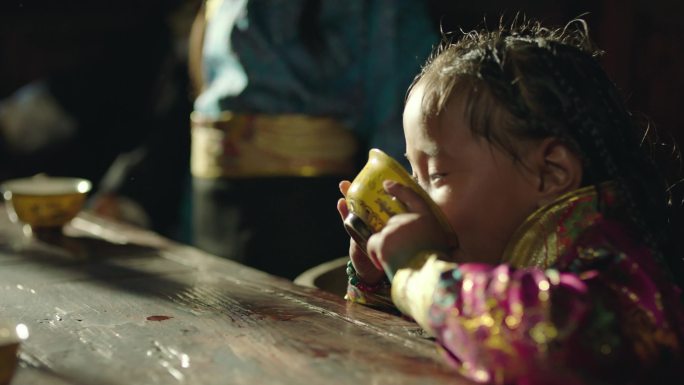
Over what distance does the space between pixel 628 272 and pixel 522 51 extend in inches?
16.4

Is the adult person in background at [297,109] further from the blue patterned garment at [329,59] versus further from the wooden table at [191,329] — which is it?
the wooden table at [191,329]

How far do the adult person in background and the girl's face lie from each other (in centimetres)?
125

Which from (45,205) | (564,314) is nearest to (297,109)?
(45,205)

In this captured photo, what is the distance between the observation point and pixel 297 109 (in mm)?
2658

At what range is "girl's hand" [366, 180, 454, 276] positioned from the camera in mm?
1202

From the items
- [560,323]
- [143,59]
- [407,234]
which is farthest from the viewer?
[143,59]

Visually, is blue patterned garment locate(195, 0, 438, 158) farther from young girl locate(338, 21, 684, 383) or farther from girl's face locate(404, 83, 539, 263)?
girl's face locate(404, 83, 539, 263)

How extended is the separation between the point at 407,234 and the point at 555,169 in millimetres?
270

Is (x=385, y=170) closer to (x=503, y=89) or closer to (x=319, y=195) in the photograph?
(x=503, y=89)

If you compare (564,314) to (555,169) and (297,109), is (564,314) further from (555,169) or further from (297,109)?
(297,109)

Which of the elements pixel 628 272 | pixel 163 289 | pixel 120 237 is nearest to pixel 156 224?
pixel 120 237

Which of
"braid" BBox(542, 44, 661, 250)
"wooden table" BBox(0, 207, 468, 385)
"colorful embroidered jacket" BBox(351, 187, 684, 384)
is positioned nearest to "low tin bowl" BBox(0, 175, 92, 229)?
"wooden table" BBox(0, 207, 468, 385)

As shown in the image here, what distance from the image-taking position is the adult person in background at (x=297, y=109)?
104 inches

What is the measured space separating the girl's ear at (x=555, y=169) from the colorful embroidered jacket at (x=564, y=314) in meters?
0.11
